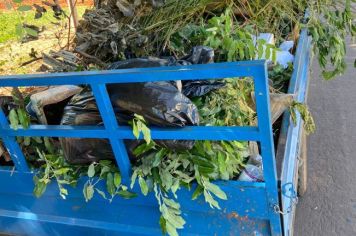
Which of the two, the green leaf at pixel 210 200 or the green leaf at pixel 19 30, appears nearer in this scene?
the green leaf at pixel 210 200

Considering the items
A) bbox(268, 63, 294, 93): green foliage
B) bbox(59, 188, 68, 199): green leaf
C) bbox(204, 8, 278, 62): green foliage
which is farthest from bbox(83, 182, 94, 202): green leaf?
bbox(268, 63, 294, 93): green foliage

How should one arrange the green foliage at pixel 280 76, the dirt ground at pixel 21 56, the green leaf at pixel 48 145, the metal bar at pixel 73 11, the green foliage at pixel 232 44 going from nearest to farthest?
the green leaf at pixel 48 145
the green foliage at pixel 232 44
the green foliage at pixel 280 76
the metal bar at pixel 73 11
the dirt ground at pixel 21 56

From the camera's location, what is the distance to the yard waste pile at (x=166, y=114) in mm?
1444

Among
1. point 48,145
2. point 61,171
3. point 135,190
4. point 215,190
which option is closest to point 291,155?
point 215,190

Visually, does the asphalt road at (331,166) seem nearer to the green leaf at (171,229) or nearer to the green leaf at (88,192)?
the green leaf at (171,229)

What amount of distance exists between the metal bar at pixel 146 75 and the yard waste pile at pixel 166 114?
0.10m

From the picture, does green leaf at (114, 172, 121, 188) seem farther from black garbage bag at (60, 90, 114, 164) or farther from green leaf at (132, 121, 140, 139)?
green leaf at (132, 121, 140, 139)

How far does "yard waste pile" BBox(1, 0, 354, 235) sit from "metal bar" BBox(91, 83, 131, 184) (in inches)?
1.8

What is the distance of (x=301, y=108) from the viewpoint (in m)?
1.86

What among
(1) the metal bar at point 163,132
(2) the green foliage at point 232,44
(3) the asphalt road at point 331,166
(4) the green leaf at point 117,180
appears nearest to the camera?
(1) the metal bar at point 163,132

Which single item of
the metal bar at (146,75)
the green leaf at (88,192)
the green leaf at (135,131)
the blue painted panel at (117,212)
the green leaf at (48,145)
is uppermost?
the metal bar at (146,75)

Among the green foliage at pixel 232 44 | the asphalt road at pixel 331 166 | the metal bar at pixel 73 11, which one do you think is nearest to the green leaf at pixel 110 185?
the green foliage at pixel 232 44

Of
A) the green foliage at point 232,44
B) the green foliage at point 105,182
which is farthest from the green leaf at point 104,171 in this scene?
the green foliage at point 232,44

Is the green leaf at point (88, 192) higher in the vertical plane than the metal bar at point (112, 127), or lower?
lower
